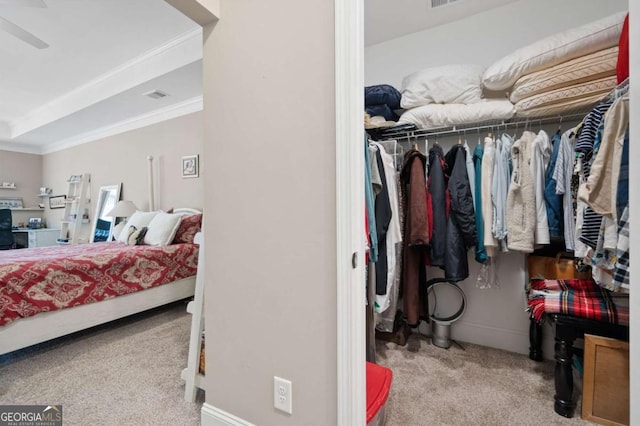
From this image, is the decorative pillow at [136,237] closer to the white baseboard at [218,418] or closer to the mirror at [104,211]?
the mirror at [104,211]

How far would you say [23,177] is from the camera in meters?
5.72

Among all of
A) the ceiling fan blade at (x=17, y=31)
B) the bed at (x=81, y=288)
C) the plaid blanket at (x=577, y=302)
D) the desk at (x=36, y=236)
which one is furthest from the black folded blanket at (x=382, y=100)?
the desk at (x=36, y=236)

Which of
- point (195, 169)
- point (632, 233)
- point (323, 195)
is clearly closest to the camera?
point (632, 233)

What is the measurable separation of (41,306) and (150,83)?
2.26 meters

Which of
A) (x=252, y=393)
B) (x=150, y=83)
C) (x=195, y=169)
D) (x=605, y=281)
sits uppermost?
(x=150, y=83)

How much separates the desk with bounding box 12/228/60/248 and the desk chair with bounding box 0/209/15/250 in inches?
24.8

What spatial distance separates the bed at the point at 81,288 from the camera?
6.18 ft

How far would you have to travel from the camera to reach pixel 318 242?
1032mm

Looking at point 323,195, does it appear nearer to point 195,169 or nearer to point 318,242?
point 318,242

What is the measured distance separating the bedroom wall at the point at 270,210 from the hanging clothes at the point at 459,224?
3.84 feet

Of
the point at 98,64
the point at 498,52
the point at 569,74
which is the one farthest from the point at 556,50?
the point at 98,64

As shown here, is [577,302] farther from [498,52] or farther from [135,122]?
[135,122]

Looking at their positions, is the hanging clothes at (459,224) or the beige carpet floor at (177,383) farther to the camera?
the hanging clothes at (459,224)

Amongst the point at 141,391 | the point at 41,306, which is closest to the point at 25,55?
the point at 41,306
